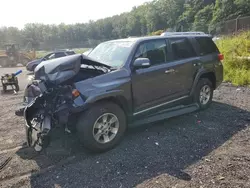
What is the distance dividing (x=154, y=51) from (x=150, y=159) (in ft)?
6.87

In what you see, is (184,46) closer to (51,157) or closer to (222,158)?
(222,158)

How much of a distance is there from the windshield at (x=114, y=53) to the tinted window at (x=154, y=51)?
0.23m

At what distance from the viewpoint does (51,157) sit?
375 centimetres

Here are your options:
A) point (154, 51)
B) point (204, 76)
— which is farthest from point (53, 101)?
point (204, 76)

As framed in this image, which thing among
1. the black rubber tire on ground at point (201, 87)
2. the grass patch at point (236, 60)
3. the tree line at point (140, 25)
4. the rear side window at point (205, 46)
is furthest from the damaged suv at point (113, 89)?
the tree line at point (140, 25)

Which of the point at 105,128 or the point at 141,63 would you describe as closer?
the point at 105,128

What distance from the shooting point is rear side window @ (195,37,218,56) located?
559 cm

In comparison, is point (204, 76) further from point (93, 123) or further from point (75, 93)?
point (75, 93)

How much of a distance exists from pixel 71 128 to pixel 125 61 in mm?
1469

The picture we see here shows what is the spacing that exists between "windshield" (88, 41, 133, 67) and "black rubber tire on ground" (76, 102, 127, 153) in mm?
822

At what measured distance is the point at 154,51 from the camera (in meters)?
4.52

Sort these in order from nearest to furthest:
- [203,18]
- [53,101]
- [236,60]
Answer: [53,101] → [236,60] → [203,18]

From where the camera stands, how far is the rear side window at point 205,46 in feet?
18.3

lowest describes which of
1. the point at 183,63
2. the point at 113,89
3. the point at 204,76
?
the point at 204,76
